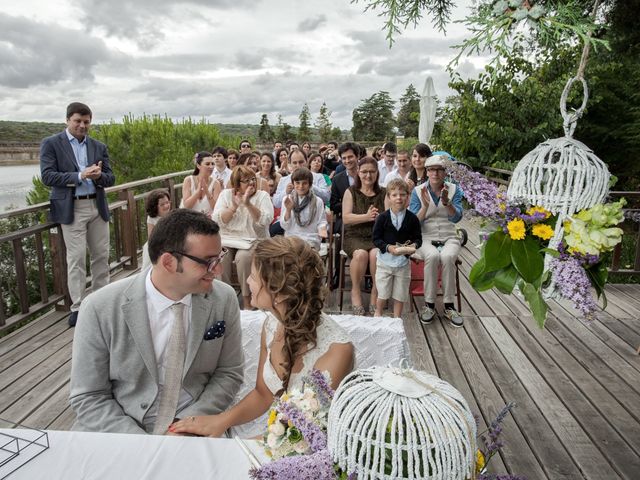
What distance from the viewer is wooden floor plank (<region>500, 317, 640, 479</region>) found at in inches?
89.7

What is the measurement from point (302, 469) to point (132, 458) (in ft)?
2.03

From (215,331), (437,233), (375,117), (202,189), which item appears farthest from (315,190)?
(375,117)

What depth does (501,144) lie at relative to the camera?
965 cm

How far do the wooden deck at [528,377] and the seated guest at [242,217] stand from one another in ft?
4.73

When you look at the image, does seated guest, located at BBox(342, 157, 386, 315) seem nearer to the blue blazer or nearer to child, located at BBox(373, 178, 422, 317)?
child, located at BBox(373, 178, 422, 317)

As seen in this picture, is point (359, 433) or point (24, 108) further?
point (24, 108)

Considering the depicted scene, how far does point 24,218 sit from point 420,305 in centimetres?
647

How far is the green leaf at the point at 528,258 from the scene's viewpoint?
116 cm

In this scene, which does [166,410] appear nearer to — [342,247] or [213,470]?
[213,470]

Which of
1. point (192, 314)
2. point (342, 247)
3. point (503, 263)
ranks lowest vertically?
point (342, 247)

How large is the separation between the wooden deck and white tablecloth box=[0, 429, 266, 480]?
58.6 inches

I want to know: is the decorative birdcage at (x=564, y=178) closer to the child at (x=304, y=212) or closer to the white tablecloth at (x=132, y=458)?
the white tablecloth at (x=132, y=458)

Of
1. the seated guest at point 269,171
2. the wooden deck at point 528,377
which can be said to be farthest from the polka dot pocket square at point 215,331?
the seated guest at point 269,171

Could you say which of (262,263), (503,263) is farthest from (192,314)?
(503,263)
